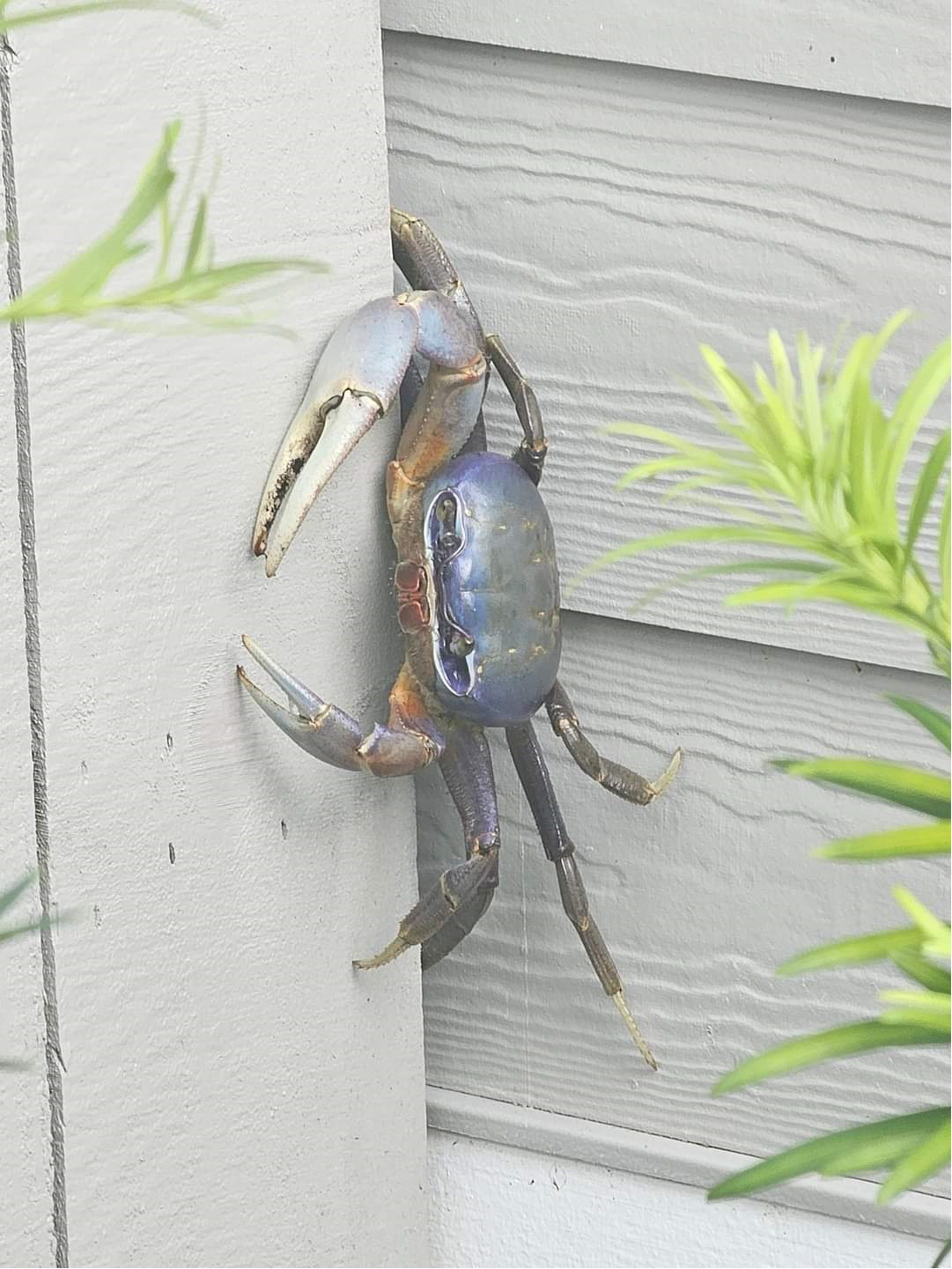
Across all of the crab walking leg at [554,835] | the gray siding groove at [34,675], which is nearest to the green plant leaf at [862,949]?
the gray siding groove at [34,675]

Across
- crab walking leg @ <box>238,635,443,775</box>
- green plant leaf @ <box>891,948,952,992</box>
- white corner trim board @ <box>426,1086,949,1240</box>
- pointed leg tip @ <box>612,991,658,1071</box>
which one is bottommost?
white corner trim board @ <box>426,1086,949,1240</box>

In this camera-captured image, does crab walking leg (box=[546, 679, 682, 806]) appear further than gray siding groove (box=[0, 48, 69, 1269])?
Yes

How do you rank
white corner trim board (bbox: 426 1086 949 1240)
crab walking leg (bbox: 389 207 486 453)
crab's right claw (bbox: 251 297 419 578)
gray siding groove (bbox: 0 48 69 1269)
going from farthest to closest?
white corner trim board (bbox: 426 1086 949 1240)
crab walking leg (bbox: 389 207 486 453)
crab's right claw (bbox: 251 297 419 578)
gray siding groove (bbox: 0 48 69 1269)

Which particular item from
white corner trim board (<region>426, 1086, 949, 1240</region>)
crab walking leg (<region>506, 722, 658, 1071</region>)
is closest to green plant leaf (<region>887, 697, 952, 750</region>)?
crab walking leg (<region>506, 722, 658, 1071</region>)

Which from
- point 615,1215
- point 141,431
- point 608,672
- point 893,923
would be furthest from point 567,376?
point 615,1215

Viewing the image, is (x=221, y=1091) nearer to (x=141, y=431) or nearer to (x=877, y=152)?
(x=141, y=431)

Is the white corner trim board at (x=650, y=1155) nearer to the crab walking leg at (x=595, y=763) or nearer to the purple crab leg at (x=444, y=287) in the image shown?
the crab walking leg at (x=595, y=763)

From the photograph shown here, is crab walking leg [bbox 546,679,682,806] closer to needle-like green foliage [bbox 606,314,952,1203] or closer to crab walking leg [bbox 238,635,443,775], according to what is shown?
crab walking leg [bbox 238,635,443,775]
